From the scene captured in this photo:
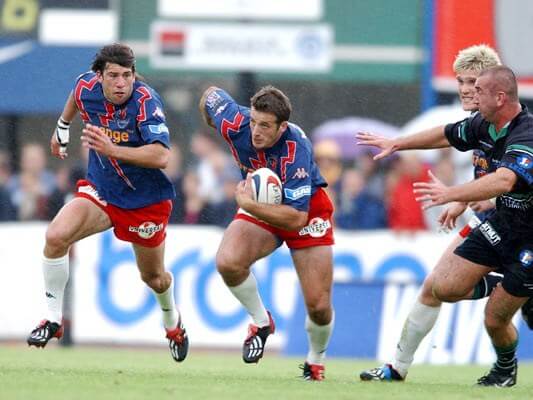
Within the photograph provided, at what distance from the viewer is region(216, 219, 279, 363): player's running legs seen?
1054 centimetres

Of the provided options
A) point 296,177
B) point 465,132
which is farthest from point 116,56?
point 465,132

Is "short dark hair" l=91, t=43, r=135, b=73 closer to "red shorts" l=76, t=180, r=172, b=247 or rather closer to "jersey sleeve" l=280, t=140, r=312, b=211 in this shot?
"red shorts" l=76, t=180, r=172, b=247

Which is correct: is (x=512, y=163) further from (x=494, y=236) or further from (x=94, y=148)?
(x=94, y=148)

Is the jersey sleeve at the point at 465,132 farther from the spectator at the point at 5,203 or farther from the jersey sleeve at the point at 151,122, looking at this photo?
the spectator at the point at 5,203

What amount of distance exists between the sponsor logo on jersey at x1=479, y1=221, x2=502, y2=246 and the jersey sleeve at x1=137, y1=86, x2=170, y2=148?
7.82 feet

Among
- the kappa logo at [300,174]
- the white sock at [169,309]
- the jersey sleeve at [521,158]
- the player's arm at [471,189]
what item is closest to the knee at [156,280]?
the white sock at [169,309]

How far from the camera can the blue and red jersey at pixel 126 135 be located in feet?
34.9

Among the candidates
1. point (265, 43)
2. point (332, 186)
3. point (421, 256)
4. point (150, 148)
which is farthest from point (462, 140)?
point (265, 43)

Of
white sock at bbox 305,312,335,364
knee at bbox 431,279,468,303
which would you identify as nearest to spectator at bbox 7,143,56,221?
white sock at bbox 305,312,335,364

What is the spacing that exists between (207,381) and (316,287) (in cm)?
116

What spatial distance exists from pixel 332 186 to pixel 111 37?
14.2 ft

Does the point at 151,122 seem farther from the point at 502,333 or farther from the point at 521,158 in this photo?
the point at 502,333

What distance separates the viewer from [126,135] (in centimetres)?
1072

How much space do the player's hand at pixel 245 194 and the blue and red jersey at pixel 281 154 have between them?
0.28 meters
